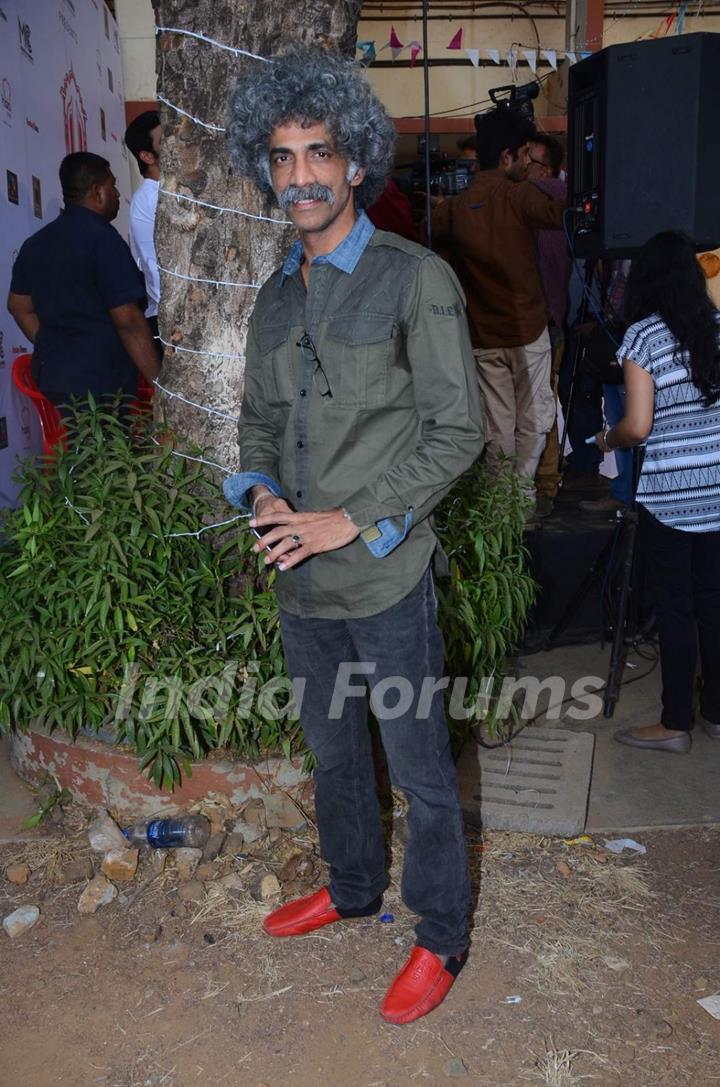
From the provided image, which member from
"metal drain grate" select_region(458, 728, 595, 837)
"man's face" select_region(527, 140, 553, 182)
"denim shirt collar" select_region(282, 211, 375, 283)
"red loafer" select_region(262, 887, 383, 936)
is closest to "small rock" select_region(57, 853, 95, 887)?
"red loafer" select_region(262, 887, 383, 936)

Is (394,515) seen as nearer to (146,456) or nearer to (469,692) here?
(146,456)

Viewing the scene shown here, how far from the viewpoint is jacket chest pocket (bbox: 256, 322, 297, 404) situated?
88.7 inches

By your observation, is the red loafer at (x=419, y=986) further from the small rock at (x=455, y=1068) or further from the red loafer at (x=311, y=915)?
the red loafer at (x=311, y=915)

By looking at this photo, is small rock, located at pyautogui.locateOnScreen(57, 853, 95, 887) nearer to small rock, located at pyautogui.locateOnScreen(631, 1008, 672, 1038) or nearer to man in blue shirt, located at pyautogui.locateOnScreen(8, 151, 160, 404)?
small rock, located at pyautogui.locateOnScreen(631, 1008, 672, 1038)

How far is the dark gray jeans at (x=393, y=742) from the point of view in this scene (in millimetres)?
2268

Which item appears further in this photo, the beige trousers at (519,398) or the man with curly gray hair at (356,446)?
the beige trousers at (519,398)

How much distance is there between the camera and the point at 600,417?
6395 mm

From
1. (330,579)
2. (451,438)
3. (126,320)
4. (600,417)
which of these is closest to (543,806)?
(330,579)

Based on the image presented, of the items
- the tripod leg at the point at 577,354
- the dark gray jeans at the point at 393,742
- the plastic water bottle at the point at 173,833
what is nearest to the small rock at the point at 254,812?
the plastic water bottle at the point at 173,833

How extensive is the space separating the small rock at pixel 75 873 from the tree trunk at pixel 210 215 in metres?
1.35

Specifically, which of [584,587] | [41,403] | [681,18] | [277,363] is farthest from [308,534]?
[681,18]

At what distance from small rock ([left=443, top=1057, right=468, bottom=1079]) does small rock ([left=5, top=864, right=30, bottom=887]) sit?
4.66 ft

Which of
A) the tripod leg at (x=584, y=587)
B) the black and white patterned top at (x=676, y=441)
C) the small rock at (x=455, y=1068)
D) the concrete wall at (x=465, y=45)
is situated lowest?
the small rock at (x=455, y=1068)

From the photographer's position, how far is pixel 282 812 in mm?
3195
